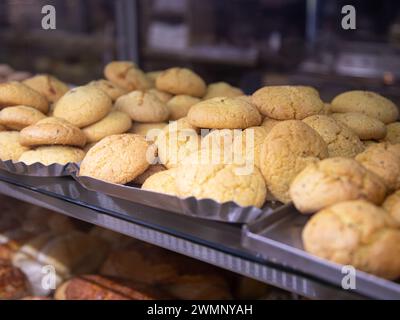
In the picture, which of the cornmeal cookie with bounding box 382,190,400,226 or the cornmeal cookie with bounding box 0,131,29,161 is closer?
the cornmeal cookie with bounding box 382,190,400,226

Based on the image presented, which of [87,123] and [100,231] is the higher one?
[87,123]

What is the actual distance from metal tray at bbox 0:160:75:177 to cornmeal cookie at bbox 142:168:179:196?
267 mm

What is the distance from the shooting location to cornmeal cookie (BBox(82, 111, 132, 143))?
1.46 meters

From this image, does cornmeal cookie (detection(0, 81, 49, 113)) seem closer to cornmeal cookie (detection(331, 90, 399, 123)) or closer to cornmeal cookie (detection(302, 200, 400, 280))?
cornmeal cookie (detection(331, 90, 399, 123))

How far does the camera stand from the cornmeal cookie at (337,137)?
3.76 feet

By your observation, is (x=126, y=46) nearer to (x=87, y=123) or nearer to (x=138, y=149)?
(x=87, y=123)

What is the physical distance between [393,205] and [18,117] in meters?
1.15

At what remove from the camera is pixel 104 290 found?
1.58 meters

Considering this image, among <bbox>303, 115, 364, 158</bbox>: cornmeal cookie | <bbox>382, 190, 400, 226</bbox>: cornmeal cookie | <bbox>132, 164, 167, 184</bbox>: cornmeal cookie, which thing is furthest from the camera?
<bbox>132, 164, 167, 184</bbox>: cornmeal cookie

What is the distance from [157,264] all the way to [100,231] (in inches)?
15.8

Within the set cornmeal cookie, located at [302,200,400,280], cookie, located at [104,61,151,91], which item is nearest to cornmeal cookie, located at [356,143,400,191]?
cornmeal cookie, located at [302,200,400,280]

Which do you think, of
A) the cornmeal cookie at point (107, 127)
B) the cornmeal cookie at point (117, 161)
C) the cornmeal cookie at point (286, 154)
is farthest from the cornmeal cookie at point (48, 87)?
the cornmeal cookie at point (286, 154)
